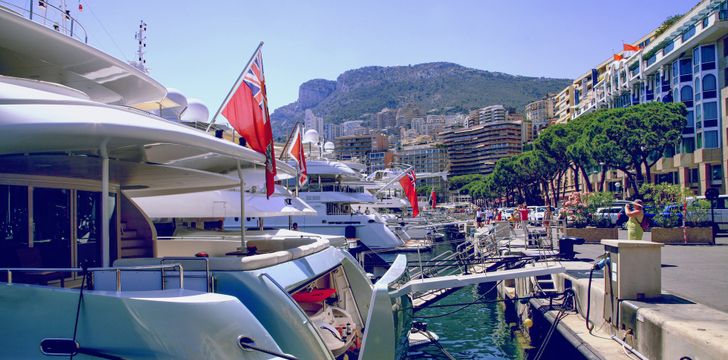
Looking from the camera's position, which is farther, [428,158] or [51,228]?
[428,158]

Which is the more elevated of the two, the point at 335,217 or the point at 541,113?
the point at 541,113

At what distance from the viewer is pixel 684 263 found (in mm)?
16406

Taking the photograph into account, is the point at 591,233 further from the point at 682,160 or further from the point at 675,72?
the point at 675,72

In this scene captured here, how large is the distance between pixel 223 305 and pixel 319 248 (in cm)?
366

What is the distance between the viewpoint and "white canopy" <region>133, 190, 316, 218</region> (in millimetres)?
13987

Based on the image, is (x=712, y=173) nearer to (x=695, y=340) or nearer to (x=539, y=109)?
(x=695, y=340)

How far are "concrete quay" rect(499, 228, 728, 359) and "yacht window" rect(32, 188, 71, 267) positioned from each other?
25.7ft

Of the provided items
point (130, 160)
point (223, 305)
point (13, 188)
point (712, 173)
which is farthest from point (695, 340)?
point (712, 173)

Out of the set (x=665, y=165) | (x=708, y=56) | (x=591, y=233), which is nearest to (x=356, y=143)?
(x=665, y=165)

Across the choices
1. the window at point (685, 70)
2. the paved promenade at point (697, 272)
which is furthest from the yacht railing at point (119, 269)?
the window at point (685, 70)

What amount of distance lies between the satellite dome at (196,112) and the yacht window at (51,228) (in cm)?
1081

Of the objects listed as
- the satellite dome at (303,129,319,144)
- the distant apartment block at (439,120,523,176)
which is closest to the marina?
the satellite dome at (303,129,319,144)

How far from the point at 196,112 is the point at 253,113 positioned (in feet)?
34.3

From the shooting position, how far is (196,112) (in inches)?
746
